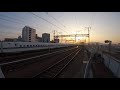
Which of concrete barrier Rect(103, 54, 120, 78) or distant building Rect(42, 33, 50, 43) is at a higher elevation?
distant building Rect(42, 33, 50, 43)

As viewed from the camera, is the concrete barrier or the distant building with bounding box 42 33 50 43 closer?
the concrete barrier

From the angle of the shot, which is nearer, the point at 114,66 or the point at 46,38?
the point at 114,66

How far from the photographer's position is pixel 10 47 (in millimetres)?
16062

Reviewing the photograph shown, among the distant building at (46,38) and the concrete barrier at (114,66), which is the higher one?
the distant building at (46,38)

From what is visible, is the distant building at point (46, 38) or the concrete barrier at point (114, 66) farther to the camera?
the distant building at point (46, 38)
